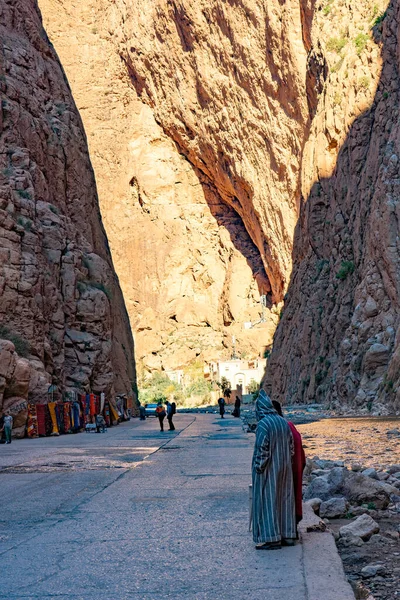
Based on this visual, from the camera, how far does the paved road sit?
509 cm

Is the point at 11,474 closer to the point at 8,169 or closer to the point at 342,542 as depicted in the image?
the point at 342,542

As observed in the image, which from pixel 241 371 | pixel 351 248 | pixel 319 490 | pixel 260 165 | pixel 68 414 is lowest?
pixel 319 490

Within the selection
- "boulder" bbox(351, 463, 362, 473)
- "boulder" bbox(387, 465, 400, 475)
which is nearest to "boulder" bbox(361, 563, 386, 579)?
"boulder" bbox(387, 465, 400, 475)

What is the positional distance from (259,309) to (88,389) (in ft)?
150

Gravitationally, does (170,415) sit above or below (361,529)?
above

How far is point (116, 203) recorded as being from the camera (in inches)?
3703

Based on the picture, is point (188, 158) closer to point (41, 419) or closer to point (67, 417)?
point (67, 417)

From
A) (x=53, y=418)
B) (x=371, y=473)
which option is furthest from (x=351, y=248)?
(x=371, y=473)

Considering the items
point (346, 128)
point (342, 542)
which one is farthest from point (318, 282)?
point (342, 542)

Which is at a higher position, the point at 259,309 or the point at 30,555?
the point at 259,309

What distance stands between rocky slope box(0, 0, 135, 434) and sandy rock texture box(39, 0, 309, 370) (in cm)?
2347

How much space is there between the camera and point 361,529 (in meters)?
6.82

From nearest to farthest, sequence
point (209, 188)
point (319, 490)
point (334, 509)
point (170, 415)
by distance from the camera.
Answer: point (334, 509), point (319, 490), point (170, 415), point (209, 188)

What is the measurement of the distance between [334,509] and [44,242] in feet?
109
